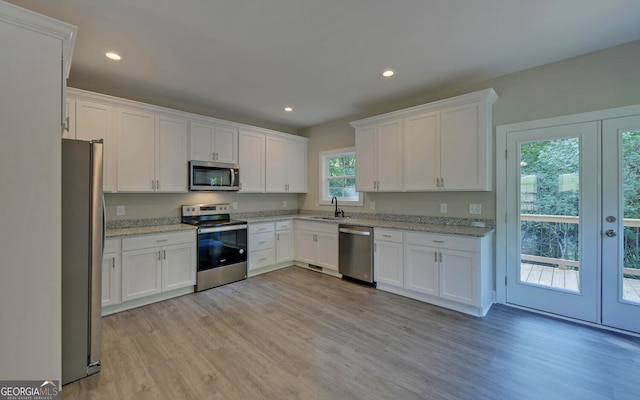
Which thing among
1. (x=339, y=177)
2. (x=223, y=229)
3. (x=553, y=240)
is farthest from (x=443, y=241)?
(x=223, y=229)

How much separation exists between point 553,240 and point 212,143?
4.54m

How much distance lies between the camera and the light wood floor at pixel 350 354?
1.79 meters

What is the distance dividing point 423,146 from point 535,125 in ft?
3.84

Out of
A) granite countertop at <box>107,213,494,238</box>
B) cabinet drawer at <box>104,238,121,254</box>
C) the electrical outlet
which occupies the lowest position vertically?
cabinet drawer at <box>104,238,121,254</box>

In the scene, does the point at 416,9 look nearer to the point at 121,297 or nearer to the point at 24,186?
the point at 24,186

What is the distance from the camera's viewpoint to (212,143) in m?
4.02

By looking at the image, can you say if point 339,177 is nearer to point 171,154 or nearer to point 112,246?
point 171,154

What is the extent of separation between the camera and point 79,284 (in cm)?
190

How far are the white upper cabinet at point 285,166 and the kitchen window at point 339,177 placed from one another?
0.43 m

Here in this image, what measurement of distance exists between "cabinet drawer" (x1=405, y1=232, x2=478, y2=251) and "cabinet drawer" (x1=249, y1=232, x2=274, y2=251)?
7.33ft

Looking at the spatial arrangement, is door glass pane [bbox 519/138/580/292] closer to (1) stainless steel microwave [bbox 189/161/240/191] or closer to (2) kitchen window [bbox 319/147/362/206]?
(2) kitchen window [bbox 319/147/362/206]

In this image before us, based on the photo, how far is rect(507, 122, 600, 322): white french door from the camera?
2.65m

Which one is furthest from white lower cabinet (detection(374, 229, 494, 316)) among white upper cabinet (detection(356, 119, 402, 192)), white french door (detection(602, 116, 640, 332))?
white french door (detection(602, 116, 640, 332))

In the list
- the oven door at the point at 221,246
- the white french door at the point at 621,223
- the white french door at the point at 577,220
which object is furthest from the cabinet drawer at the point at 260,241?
the white french door at the point at 621,223
